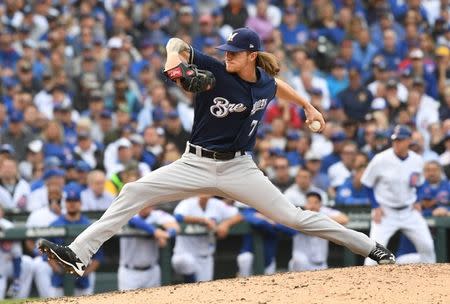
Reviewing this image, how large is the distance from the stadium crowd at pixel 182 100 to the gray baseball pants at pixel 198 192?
3.76 metres

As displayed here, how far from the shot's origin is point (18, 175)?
1301cm

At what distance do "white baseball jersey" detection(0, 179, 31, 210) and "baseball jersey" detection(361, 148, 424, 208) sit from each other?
3737mm

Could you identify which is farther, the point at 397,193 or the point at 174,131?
the point at 174,131

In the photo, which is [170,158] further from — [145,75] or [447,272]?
[447,272]

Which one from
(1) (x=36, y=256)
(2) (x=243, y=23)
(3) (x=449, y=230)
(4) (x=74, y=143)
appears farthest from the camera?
(2) (x=243, y=23)

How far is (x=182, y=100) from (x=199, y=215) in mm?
3554

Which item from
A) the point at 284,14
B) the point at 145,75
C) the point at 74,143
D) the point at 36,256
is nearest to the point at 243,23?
the point at 284,14

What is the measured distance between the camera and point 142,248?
39.3 ft

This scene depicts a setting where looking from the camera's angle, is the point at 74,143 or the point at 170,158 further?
the point at 74,143

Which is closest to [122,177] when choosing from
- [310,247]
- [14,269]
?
[14,269]

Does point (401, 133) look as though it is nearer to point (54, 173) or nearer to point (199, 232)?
point (199, 232)

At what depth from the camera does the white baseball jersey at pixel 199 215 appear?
12117mm

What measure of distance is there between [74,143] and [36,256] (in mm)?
2521

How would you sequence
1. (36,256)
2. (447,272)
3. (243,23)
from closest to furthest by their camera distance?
1. (447,272)
2. (36,256)
3. (243,23)
